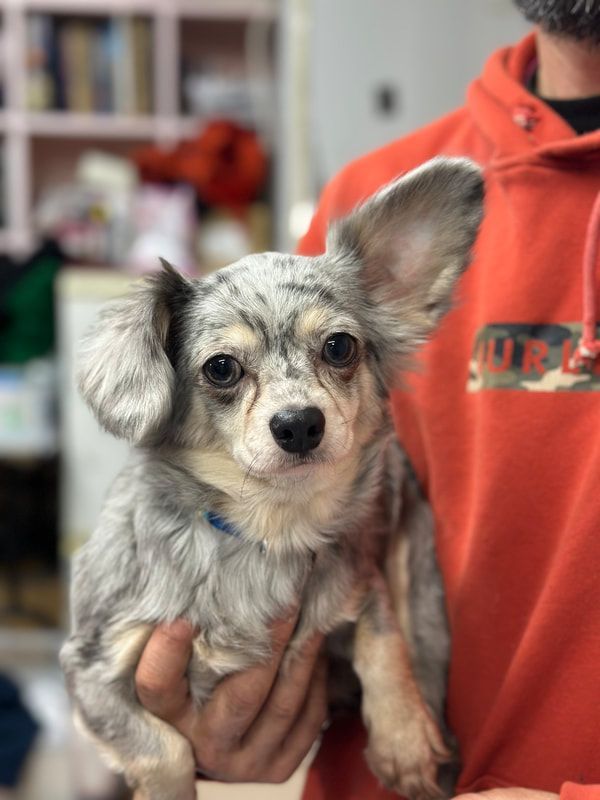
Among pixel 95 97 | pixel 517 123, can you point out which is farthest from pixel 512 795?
pixel 95 97

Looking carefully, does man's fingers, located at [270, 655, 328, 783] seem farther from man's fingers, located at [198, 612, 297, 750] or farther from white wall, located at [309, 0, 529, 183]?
white wall, located at [309, 0, 529, 183]

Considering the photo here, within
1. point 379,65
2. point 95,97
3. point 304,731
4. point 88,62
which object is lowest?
point 304,731

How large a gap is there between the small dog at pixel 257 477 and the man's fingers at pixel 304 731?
0.06m

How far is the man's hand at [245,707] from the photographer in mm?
962

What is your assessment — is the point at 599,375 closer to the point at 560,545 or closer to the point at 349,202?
the point at 560,545

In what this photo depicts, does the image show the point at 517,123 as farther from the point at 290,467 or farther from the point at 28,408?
the point at 28,408

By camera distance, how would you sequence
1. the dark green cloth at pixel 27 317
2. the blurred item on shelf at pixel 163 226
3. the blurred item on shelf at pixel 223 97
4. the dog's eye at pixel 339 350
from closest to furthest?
1. the dog's eye at pixel 339 350
2. the dark green cloth at pixel 27 317
3. the blurred item on shelf at pixel 163 226
4. the blurred item on shelf at pixel 223 97

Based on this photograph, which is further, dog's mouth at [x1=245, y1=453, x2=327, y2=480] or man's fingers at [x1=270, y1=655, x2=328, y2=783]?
man's fingers at [x1=270, y1=655, x2=328, y2=783]

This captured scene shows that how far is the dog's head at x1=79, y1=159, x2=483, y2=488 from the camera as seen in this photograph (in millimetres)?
921

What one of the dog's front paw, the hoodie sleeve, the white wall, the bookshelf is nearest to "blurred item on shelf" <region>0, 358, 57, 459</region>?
the bookshelf

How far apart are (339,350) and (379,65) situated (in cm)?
181

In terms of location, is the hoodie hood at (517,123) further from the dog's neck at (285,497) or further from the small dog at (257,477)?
the dog's neck at (285,497)

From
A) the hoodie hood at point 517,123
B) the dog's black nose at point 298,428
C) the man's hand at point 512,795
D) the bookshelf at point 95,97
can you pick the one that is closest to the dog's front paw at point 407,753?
the man's hand at point 512,795

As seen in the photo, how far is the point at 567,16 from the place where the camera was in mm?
934
